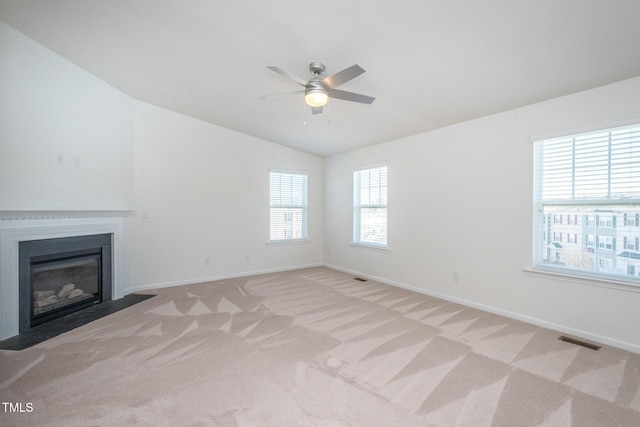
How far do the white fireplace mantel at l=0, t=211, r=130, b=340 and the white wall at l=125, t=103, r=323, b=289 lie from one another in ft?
2.28

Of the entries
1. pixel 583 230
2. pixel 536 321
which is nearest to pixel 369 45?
pixel 583 230

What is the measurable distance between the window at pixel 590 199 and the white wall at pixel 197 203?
172 inches

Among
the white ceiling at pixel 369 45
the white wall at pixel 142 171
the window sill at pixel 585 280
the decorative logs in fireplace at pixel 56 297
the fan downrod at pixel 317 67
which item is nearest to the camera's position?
the white ceiling at pixel 369 45

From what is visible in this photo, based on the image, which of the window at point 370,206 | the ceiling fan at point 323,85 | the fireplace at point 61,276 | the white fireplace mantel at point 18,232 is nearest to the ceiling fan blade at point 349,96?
the ceiling fan at point 323,85

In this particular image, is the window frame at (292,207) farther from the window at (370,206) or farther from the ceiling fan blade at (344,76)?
the ceiling fan blade at (344,76)

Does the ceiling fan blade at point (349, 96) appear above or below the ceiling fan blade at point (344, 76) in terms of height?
below

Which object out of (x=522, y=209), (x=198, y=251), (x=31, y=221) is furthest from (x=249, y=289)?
(x=522, y=209)

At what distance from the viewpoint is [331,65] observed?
283cm

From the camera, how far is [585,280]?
2.91 meters

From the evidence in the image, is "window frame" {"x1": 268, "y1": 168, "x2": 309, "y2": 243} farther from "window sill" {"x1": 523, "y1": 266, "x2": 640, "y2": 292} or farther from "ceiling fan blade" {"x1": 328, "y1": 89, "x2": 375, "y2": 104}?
"window sill" {"x1": 523, "y1": 266, "x2": 640, "y2": 292}

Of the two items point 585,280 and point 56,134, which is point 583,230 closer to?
point 585,280

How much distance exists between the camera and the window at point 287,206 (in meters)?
5.99

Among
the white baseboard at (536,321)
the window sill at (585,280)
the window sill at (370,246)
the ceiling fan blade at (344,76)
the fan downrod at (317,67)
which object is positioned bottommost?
the white baseboard at (536,321)

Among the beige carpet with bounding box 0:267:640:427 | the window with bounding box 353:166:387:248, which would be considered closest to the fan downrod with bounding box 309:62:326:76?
the window with bounding box 353:166:387:248
